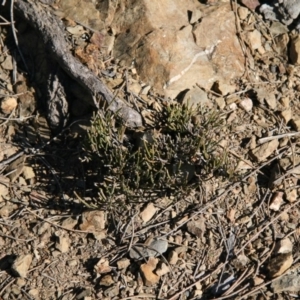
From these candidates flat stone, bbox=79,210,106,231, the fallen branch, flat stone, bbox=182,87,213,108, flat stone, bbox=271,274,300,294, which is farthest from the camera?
flat stone, bbox=182,87,213,108

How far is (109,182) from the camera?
400 centimetres

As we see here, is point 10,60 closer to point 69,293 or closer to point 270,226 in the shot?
point 69,293

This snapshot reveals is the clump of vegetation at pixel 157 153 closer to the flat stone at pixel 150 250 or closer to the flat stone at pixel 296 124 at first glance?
the flat stone at pixel 150 250

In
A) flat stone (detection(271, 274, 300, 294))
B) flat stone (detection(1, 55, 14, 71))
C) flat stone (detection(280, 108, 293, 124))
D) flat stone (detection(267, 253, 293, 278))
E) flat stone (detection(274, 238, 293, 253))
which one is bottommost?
flat stone (detection(271, 274, 300, 294))

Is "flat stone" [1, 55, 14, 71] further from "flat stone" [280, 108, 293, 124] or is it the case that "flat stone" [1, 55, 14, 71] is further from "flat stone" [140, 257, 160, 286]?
"flat stone" [280, 108, 293, 124]

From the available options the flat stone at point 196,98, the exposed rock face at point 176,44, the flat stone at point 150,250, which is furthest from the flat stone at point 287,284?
the exposed rock face at point 176,44

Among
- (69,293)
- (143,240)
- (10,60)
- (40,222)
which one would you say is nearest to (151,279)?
(143,240)

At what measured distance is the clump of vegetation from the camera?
12.7 ft

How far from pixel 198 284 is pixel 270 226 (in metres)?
0.61

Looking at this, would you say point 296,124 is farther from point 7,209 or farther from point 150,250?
point 7,209

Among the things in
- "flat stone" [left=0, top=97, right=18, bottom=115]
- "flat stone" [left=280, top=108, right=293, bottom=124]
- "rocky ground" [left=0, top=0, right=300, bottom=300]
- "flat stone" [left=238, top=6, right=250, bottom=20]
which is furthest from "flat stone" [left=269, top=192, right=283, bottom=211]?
"flat stone" [left=0, top=97, right=18, bottom=115]

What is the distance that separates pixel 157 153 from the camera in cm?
390

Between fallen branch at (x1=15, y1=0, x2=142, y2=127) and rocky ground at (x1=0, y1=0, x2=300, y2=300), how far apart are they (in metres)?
0.02

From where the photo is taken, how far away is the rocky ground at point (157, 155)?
12.6 ft
